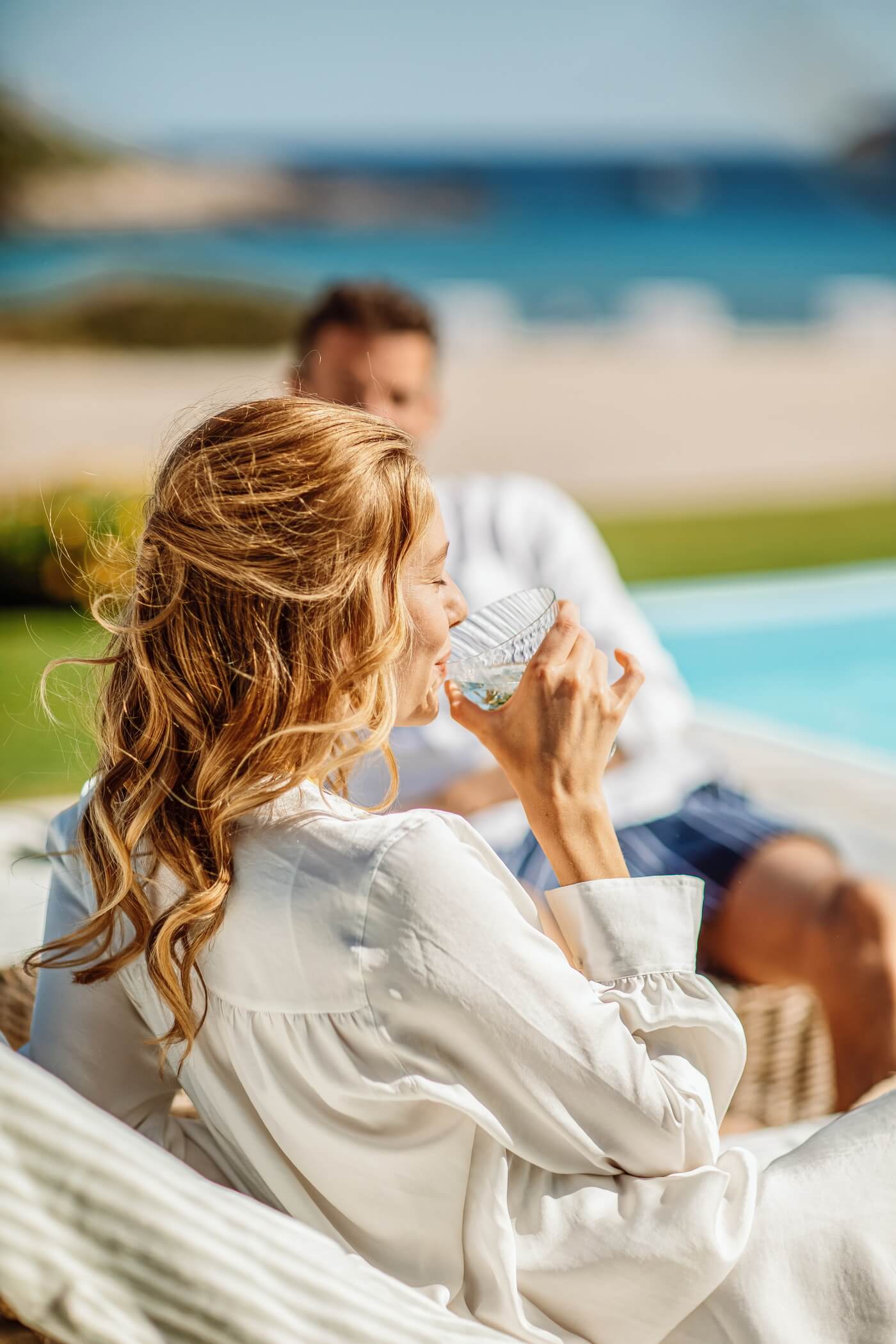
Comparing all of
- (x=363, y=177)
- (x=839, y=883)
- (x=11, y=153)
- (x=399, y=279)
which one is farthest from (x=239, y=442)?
(x=363, y=177)

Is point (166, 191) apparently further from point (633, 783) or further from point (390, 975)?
point (390, 975)

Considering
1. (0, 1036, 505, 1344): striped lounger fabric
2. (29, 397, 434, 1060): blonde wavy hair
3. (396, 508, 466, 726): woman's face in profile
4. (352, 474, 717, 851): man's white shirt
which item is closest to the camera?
(0, 1036, 505, 1344): striped lounger fabric

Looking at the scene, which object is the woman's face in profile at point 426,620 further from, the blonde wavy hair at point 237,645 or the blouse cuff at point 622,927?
the blouse cuff at point 622,927

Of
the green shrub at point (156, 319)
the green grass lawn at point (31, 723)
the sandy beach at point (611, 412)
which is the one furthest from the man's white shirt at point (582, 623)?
the green shrub at point (156, 319)

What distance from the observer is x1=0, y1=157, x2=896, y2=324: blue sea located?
2016cm

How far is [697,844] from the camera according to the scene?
6.50 feet

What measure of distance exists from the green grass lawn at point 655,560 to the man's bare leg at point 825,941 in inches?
77.8

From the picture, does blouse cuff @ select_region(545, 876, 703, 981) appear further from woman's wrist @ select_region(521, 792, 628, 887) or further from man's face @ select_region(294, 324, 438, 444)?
man's face @ select_region(294, 324, 438, 444)

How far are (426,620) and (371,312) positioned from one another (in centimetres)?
158

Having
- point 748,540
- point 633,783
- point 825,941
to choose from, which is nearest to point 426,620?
point 825,941

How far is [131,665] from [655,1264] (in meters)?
0.60

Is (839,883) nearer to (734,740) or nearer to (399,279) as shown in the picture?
(734,740)

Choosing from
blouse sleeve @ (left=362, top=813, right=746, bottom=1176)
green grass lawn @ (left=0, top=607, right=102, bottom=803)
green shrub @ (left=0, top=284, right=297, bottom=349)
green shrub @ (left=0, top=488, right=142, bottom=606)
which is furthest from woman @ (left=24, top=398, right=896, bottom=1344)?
green shrub @ (left=0, top=284, right=297, bottom=349)

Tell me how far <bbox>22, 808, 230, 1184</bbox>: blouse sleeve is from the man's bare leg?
2.97 ft
